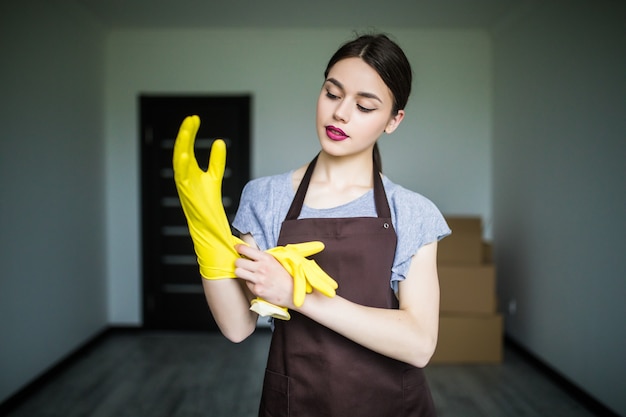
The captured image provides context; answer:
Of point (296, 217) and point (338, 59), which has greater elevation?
point (338, 59)

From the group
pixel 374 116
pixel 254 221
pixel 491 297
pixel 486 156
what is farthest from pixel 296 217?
pixel 486 156

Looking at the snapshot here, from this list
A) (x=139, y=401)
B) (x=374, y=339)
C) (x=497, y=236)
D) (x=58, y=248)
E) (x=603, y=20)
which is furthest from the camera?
(x=497, y=236)

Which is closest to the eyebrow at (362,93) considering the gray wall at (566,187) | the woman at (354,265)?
the woman at (354,265)

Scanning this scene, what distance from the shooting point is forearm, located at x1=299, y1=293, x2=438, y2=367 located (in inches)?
34.9

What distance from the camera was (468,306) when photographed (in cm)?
351

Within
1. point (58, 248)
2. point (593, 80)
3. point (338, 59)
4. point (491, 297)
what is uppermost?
point (593, 80)

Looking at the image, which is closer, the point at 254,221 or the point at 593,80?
the point at 254,221

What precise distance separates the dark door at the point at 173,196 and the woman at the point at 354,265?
3.32 meters

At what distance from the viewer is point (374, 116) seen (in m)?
1.00

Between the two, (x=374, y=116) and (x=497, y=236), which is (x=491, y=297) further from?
(x=374, y=116)

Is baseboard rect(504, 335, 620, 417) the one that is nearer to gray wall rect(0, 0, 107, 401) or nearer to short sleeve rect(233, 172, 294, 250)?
short sleeve rect(233, 172, 294, 250)

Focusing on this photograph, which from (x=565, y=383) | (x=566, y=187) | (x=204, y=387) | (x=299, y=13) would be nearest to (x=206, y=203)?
(x=204, y=387)

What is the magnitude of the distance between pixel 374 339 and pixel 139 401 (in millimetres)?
2431

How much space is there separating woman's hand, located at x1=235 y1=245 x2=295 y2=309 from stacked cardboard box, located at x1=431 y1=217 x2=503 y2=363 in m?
2.76
